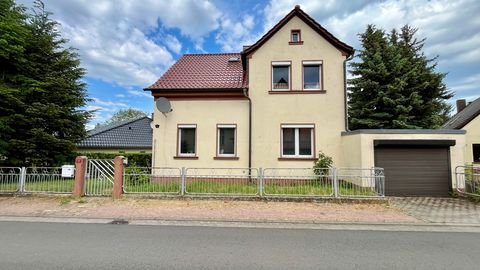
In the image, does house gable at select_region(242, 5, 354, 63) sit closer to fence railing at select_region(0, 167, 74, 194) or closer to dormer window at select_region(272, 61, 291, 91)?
dormer window at select_region(272, 61, 291, 91)

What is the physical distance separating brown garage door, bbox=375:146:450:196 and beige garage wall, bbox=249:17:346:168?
7.63ft

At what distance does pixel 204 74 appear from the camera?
1680 centimetres

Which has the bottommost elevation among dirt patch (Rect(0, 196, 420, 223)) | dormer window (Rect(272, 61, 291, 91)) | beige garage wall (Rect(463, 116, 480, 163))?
dirt patch (Rect(0, 196, 420, 223))

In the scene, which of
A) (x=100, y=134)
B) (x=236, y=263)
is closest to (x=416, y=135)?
(x=236, y=263)

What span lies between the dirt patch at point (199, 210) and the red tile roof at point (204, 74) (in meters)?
6.64

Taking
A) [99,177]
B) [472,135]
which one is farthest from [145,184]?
[472,135]

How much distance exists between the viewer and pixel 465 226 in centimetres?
809

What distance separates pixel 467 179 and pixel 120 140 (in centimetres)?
2757

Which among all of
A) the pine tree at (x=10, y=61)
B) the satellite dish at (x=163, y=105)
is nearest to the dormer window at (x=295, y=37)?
the satellite dish at (x=163, y=105)

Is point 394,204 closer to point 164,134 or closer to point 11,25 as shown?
point 164,134

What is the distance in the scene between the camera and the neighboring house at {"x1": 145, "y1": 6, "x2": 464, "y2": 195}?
14.9 meters

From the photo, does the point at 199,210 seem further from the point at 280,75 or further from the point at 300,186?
the point at 280,75

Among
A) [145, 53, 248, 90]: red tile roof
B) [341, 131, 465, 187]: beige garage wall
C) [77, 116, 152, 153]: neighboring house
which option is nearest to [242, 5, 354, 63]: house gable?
[145, 53, 248, 90]: red tile roof

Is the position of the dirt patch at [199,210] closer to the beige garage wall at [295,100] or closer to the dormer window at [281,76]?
the beige garage wall at [295,100]
